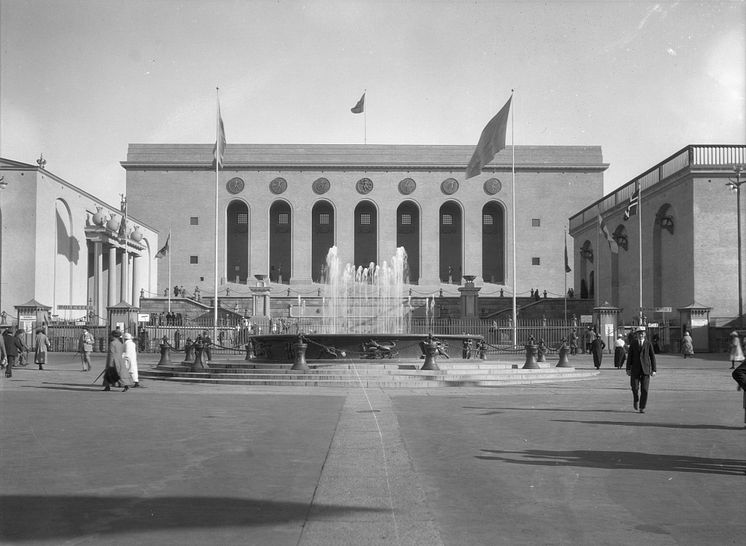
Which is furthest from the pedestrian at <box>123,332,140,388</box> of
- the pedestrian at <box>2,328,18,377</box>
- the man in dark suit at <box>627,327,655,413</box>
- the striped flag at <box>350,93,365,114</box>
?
the striped flag at <box>350,93,365,114</box>

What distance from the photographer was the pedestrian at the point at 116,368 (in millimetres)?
18438

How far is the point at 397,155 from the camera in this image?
7369cm

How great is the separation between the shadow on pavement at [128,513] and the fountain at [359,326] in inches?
604

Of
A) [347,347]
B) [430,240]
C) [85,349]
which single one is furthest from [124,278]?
[347,347]

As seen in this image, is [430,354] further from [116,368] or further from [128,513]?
[128,513]

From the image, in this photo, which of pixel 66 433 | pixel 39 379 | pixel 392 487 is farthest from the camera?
pixel 39 379

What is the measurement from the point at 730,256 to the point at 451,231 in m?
39.6

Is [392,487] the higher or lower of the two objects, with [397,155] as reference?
lower

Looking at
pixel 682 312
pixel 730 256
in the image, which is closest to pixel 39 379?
pixel 682 312

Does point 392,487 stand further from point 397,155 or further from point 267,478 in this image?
point 397,155

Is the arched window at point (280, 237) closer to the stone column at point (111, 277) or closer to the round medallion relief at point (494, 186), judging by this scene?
the round medallion relief at point (494, 186)

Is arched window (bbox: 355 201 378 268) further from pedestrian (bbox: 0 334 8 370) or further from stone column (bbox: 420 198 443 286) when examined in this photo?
pedestrian (bbox: 0 334 8 370)

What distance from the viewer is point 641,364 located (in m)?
14.0

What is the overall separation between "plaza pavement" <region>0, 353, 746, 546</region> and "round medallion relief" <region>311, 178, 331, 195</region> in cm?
5869
